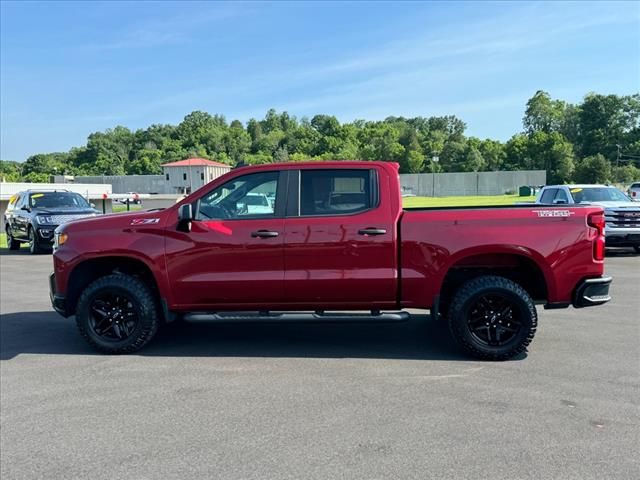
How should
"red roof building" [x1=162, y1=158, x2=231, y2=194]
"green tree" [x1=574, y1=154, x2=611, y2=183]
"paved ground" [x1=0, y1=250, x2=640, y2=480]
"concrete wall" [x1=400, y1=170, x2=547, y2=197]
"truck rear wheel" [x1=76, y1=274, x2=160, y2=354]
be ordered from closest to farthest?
"paved ground" [x1=0, y1=250, x2=640, y2=480] → "truck rear wheel" [x1=76, y1=274, x2=160, y2=354] → "green tree" [x1=574, y1=154, x2=611, y2=183] → "concrete wall" [x1=400, y1=170, x2=547, y2=197] → "red roof building" [x1=162, y1=158, x2=231, y2=194]

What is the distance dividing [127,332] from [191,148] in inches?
5667

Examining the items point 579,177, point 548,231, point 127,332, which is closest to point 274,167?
point 127,332

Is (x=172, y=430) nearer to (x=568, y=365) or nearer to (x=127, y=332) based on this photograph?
(x=127, y=332)

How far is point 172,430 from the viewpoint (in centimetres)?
392

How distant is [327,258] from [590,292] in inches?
104

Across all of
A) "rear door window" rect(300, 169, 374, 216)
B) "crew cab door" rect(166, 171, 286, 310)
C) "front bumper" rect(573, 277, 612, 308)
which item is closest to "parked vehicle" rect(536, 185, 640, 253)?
"front bumper" rect(573, 277, 612, 308)

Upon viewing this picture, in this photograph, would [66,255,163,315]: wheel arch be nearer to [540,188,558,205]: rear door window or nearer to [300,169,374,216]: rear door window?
[300,169,374,216]: rear door window

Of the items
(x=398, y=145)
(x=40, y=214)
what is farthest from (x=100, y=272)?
(x=398, y=145)

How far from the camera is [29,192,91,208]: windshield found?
16750 millimetres

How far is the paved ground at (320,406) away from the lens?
3.42m

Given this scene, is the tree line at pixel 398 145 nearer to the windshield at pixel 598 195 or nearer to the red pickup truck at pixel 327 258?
the windshield at pixel 598 195

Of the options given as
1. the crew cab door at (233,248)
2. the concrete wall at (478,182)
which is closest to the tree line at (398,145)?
the concrete wall at (478,182)

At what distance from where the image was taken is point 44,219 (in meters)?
15.8

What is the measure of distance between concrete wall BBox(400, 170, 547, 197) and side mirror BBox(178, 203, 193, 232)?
80.3 m
